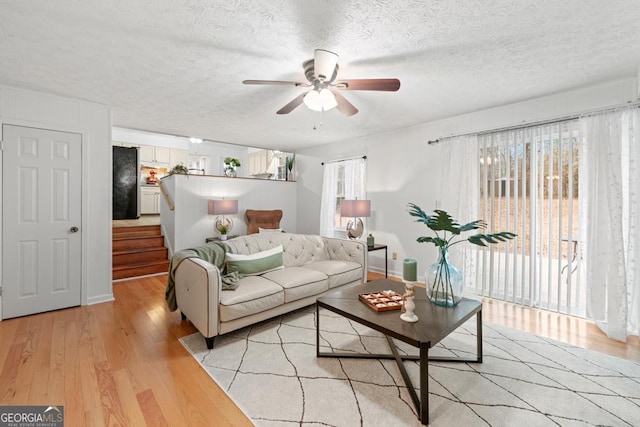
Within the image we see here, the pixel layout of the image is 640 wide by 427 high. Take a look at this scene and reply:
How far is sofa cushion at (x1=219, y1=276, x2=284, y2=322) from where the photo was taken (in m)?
2.28

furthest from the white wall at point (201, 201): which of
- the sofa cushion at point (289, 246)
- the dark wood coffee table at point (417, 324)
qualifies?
the dark wood coffee table at point (417, 324)

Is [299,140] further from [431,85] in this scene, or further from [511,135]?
[511,135]

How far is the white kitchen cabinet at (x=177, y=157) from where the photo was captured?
745 cm

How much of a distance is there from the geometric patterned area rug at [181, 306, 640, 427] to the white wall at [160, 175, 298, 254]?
272 cm

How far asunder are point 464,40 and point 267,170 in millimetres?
5872

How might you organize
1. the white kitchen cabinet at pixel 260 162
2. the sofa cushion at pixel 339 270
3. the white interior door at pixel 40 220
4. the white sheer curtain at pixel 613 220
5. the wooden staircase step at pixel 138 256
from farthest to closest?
the white kitchen cabinet at pixel 260 162 < the wooden staircase step at pixel 138 256 < the sofa cushion at pixel 339 270 < the white interior door at pixel 40 220 < the white sheer curtain at pixel 613 220

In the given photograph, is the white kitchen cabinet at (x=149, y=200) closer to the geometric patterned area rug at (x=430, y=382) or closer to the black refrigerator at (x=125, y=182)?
the black refrigerator at (x=125, y=182)

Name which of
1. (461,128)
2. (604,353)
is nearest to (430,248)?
(461,128)

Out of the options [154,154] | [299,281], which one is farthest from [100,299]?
[154,154]

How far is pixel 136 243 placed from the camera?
15.7 ft

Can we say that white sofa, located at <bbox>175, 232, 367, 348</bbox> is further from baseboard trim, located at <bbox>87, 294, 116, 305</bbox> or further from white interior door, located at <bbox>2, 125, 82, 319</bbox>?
white interior door, located at <bbox>2, 125, 82, 319</bbox>

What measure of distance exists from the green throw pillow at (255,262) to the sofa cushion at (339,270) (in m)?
0.43

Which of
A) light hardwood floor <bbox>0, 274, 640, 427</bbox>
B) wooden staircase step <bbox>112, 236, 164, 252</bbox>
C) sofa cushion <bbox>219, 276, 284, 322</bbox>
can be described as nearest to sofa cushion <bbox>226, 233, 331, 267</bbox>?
sofa cushion <bbox>219, 276, 284, 322</bbox>

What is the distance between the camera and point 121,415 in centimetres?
157
